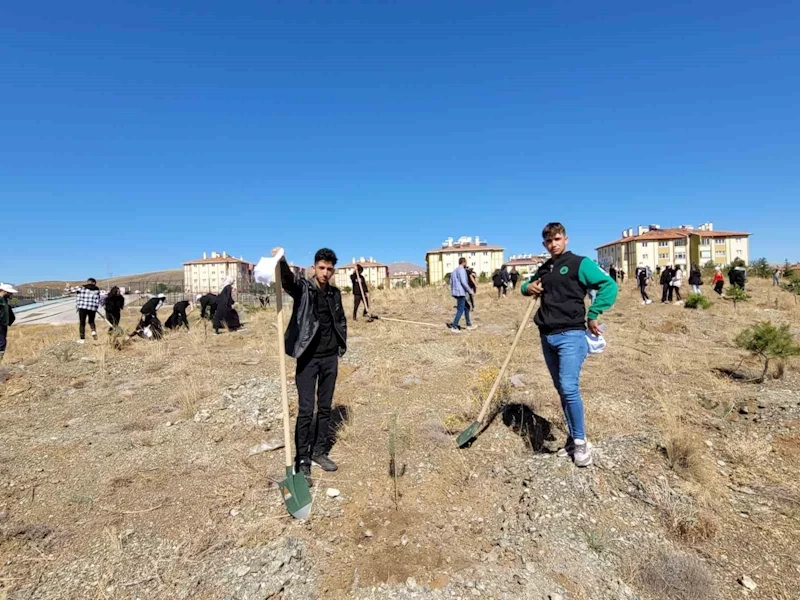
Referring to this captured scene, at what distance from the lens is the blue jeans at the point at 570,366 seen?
10.8 feet

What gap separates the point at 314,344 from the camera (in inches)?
140

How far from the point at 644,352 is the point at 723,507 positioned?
5.26 meters

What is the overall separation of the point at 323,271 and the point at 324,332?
0.51 m

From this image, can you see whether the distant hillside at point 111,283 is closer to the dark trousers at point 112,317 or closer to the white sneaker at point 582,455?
the dark trousers at point 112,317

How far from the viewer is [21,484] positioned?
12.5ft

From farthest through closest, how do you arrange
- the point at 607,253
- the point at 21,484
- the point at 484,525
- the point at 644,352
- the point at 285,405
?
1. the point at 607,253
2. the point at 644,352
3. the point at 21,484
4. the point at 285,405
5. the point at 484,525

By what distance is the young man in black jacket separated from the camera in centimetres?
343

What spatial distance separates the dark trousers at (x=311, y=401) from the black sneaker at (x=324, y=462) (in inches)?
1.5

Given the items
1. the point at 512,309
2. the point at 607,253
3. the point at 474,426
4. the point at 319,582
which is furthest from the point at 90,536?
the point at 607,253

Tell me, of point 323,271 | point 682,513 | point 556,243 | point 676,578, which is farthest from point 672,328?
point 323,271

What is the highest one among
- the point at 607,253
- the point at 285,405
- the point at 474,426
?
the point at 607,253

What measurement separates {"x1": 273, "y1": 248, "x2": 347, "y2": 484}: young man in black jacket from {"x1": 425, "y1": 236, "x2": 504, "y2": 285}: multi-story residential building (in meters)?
71.8

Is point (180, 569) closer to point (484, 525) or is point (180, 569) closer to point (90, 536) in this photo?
point (90, 536)

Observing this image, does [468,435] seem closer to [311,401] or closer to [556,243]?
[311,401]
